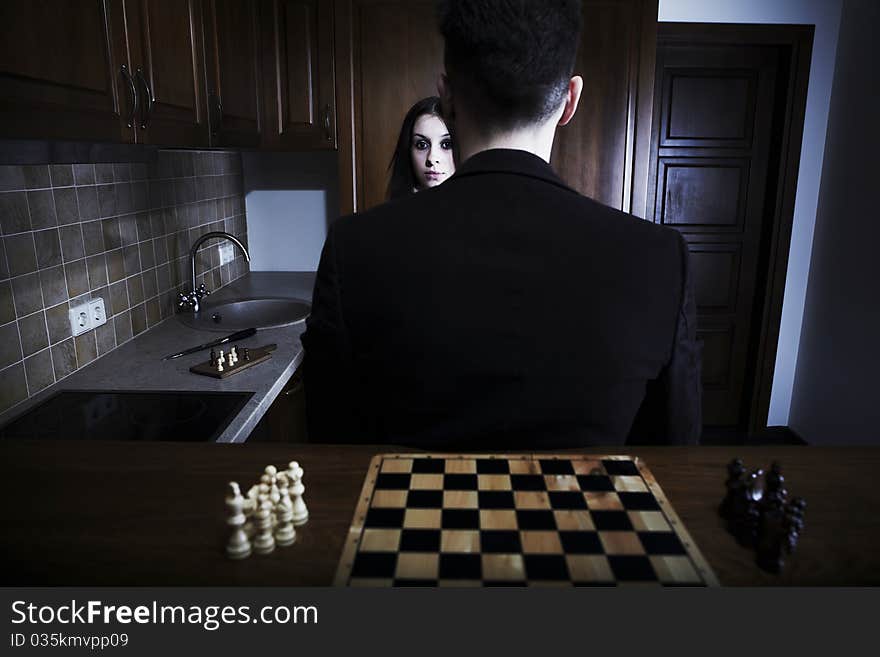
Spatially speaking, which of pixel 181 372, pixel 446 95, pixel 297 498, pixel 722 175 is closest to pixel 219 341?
pixel 181 372

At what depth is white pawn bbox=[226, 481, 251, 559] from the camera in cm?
71

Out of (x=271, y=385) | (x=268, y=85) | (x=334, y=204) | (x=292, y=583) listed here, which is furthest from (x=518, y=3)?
(x=334, y=204)

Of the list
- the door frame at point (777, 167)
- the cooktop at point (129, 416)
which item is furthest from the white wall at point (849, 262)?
the cooktop at point (129, 416)

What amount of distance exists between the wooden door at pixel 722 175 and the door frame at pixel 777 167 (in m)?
0.04

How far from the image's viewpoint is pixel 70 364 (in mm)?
1815

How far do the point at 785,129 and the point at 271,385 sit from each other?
3053mm

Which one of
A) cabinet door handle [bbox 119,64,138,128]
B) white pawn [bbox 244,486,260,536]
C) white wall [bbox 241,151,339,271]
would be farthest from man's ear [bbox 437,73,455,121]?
white wall [bbox 241,151,339,271]

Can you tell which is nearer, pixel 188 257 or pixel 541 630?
pixel 541 630

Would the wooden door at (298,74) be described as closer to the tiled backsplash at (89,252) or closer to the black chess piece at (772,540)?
the tiled backsplash at (89,252)

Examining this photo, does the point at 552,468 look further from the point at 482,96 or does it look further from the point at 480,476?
the point at 482,96

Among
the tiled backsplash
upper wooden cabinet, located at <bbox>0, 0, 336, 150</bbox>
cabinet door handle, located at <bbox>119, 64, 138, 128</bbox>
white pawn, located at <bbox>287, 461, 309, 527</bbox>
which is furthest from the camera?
the tiled backsplash

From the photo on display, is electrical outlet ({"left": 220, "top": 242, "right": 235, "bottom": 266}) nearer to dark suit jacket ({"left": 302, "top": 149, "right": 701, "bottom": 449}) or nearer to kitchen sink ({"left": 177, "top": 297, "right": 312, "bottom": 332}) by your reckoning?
kitchen sink ({"left": 177, "top": 297, "right": 312, "bottom": 332})

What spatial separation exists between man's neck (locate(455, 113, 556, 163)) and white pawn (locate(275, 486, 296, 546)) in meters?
0.60

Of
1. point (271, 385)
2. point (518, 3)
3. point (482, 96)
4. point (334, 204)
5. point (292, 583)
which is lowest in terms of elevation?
point (271, 385)
